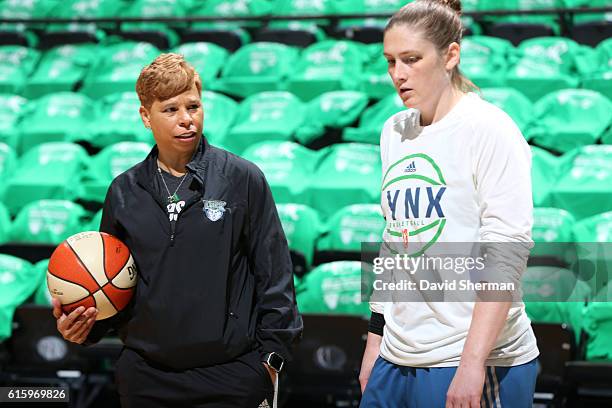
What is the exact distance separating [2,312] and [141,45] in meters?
2.54

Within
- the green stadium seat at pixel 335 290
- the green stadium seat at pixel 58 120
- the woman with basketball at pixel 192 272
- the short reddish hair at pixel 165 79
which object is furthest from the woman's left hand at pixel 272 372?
the green stadium seat at pixel 58 120

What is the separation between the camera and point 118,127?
477 centimetres

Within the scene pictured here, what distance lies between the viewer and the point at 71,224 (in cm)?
405

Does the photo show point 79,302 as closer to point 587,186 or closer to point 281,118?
point 587,186

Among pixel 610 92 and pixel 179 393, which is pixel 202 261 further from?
pixel 610 92

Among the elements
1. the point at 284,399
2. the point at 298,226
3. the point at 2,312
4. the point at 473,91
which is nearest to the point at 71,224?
the point at 2,312

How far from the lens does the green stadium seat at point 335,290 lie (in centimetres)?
348

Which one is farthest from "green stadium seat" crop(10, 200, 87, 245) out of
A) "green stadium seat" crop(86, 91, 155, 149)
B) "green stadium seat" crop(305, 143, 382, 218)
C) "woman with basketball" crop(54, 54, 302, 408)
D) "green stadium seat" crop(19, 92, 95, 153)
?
"woman with basketball" crop(54, 54, 302, 408)

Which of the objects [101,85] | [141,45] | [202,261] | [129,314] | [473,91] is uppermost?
[141,45]

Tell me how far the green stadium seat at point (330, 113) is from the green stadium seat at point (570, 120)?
3.25 ft

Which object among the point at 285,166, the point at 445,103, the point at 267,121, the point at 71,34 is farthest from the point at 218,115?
the point at 445,103

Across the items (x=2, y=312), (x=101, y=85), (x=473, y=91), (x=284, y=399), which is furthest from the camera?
(x=101, y=85)

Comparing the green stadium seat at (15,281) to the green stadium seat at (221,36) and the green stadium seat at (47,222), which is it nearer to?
the green stadium seat at (47,222)

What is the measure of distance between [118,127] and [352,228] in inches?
70.4
